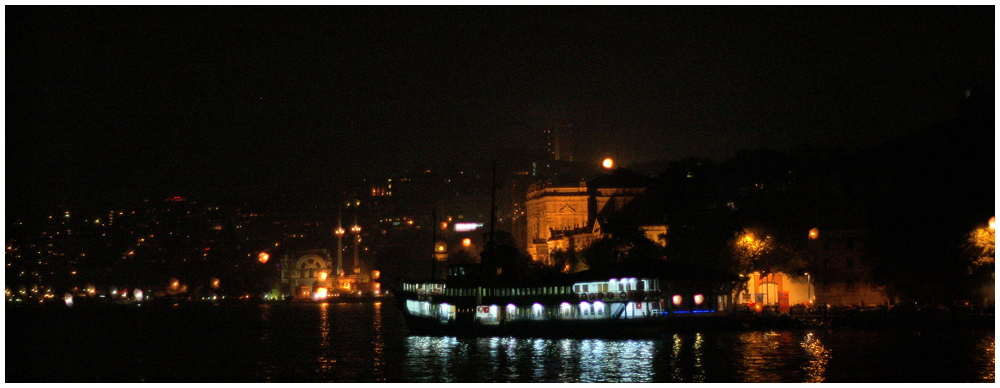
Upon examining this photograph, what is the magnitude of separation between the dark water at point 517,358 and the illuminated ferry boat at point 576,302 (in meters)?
1.64

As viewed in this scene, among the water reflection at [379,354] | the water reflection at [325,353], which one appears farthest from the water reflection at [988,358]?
the water reflection at [325,353]

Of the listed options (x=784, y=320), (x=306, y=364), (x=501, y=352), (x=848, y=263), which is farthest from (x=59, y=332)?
(x=848, y=263)

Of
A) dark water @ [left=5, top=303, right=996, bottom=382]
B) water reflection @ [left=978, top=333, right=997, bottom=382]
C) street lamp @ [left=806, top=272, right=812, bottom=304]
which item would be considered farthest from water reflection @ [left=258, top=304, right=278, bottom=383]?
street lamp @ [left=806, top=272, right=812, bottom=304]

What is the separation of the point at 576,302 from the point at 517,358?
35.8 feet

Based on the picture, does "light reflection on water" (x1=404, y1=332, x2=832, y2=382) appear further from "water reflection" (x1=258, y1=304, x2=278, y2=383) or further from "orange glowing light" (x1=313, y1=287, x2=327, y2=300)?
"orange glowing light" (x1=313, y1=287, x2=327, y2=300)

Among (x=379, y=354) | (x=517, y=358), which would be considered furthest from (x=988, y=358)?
(x=379, y=354)

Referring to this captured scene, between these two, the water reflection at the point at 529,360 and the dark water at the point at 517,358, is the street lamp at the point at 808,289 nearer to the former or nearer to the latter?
the dark water at the point at 517,358

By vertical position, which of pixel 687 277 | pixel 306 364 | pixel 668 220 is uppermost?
pixel 668 220

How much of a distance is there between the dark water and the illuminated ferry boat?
64.6 inches

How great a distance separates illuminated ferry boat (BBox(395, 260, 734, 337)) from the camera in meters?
51.1

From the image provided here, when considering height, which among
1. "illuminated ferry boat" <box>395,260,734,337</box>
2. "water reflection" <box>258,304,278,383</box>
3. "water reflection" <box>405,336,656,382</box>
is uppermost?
"illuminated ferry boat" <box>395,260,734,337</box>
